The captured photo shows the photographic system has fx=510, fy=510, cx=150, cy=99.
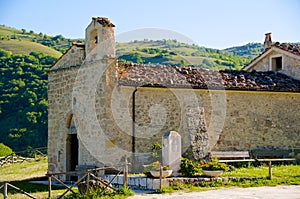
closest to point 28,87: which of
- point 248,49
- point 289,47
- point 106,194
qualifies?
point 289,47

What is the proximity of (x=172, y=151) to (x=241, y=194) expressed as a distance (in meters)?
3.34

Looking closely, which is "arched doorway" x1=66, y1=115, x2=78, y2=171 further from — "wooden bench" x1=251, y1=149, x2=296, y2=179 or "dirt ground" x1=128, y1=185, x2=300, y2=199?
"dirt ground" x1=128, y1=185, x2=300, y2=199

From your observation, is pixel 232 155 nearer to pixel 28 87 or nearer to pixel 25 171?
pixel 25 171

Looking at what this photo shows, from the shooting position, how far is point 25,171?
2739 centimetres

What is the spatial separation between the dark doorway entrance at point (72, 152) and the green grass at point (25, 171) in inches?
117

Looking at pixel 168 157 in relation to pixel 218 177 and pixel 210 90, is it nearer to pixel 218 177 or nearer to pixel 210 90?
pixel 218 177

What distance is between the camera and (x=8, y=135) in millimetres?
52188

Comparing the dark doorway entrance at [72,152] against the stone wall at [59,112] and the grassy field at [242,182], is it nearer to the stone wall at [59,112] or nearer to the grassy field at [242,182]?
the stone wall at [59,112]

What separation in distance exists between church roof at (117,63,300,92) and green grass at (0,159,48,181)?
7.88 m

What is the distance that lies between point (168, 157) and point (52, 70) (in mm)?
8801

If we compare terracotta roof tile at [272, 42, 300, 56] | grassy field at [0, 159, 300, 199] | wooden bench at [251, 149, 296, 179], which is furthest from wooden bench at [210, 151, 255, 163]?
terracotta roof tile at [272, 42, 300, 56]

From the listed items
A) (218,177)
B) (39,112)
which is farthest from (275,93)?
(39,112)

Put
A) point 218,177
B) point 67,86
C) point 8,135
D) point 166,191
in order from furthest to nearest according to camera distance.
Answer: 1. point 8,135
2. point 67,86
3. point 218,177
4. point 166,191

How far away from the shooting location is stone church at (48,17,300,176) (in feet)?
65.3
